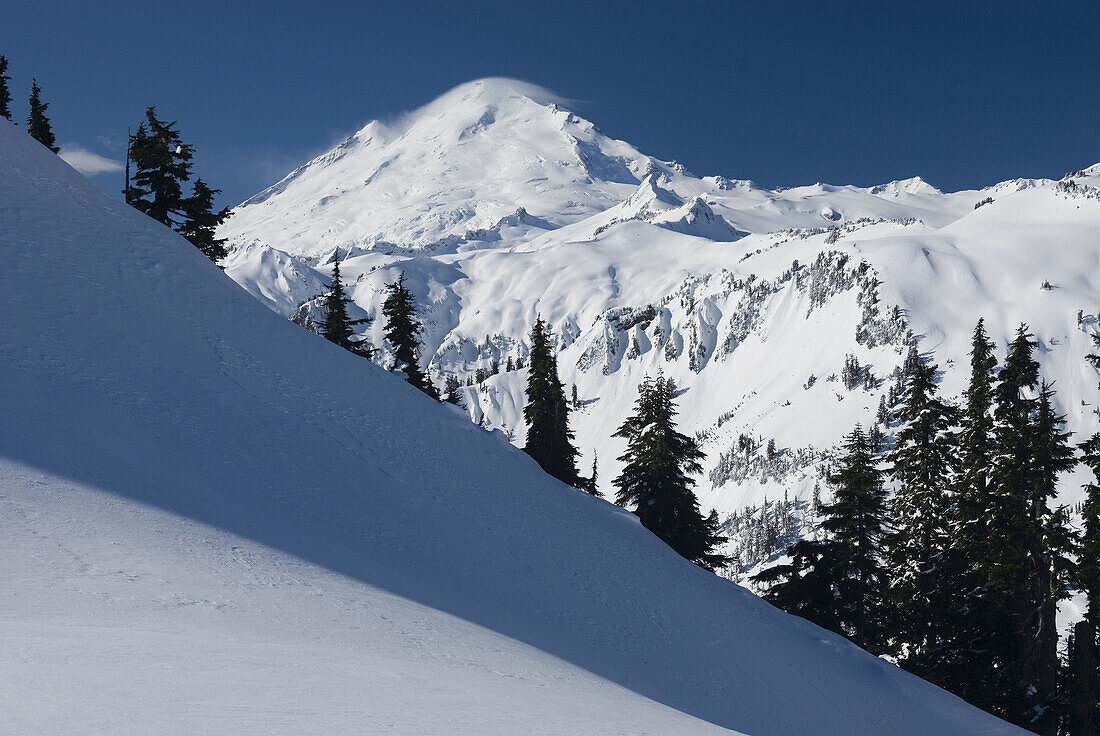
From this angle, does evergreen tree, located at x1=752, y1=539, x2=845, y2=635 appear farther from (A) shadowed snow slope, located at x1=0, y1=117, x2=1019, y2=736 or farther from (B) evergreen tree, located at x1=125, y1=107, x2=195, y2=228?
(B) evergreen tree, located at x1=125, y1=107, x2=195, y2=228

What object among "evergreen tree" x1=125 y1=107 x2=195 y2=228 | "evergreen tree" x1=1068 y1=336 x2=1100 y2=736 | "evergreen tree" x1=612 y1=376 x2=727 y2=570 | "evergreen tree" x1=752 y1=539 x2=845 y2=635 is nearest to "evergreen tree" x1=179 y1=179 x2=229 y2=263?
"evergreen tree" x1=125 y1=107 x2=195 y2=228

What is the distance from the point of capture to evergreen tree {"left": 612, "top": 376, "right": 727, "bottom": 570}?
1233 inches

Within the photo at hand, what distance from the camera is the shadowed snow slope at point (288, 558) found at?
680 centimetres

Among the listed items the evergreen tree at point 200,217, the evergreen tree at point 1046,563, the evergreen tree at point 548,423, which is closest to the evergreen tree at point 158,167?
the evergreen tree at point 200,217

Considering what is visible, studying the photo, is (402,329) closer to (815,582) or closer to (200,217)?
(200,217)

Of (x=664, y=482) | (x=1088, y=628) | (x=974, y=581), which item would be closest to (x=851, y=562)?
(x=974, y=581)

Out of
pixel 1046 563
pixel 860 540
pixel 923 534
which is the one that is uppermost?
pixel 923 534

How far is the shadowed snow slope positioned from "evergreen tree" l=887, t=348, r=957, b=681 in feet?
18.1

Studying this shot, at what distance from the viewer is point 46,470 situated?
40.2 ft

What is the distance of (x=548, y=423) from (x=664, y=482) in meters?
10.8

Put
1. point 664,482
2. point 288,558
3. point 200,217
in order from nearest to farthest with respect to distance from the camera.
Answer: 1. point 288,558
2. point 664,482
3. point 200,217

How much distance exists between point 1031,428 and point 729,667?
12096 mm

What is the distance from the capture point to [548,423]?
40562mm

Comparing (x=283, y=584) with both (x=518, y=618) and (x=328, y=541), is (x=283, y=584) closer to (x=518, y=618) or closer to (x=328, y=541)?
(x=328, y=541)
